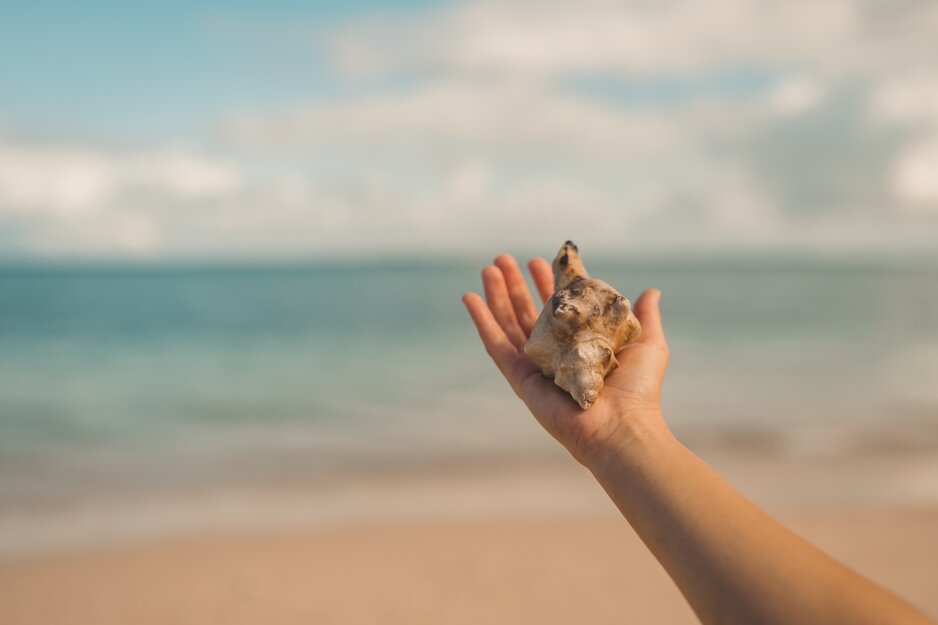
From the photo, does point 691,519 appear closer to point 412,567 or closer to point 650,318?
point 650,318

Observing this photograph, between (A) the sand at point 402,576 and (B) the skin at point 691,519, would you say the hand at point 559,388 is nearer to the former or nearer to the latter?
(B) the skin at point 691,519

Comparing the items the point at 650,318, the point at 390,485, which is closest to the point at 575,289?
the point at 650,318

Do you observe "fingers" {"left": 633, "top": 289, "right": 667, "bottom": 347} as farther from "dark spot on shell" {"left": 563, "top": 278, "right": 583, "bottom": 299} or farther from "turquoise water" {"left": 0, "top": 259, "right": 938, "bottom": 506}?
"turquoise water" {"left": 0, "top": 259, "right": 938, "bottom": 506}

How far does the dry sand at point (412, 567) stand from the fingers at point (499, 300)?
254 cm

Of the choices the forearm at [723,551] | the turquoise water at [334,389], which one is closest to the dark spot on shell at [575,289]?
the forearm at [723,551]

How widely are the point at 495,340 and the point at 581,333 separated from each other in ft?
1.96

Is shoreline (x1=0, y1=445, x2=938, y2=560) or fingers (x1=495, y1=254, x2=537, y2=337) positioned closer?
fingers (x1=495, y1=254, x2=537, y2=337)

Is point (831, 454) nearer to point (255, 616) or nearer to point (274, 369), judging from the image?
point (255, 616)

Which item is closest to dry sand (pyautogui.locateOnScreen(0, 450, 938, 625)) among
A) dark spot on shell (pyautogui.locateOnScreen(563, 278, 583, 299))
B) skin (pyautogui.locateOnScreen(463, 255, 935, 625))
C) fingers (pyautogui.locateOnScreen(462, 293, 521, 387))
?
fingers (pyautogui.locateOnScreen(462, 293, 521, 387))

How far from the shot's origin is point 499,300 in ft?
12.2

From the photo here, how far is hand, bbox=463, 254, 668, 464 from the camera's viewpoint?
8.39ft

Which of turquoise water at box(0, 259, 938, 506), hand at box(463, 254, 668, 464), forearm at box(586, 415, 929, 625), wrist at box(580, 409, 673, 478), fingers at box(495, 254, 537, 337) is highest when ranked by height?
turquoise water at box(0, 259, 938, 506)

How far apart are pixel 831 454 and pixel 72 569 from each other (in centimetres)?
840

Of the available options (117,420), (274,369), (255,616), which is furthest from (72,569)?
(274,369)
